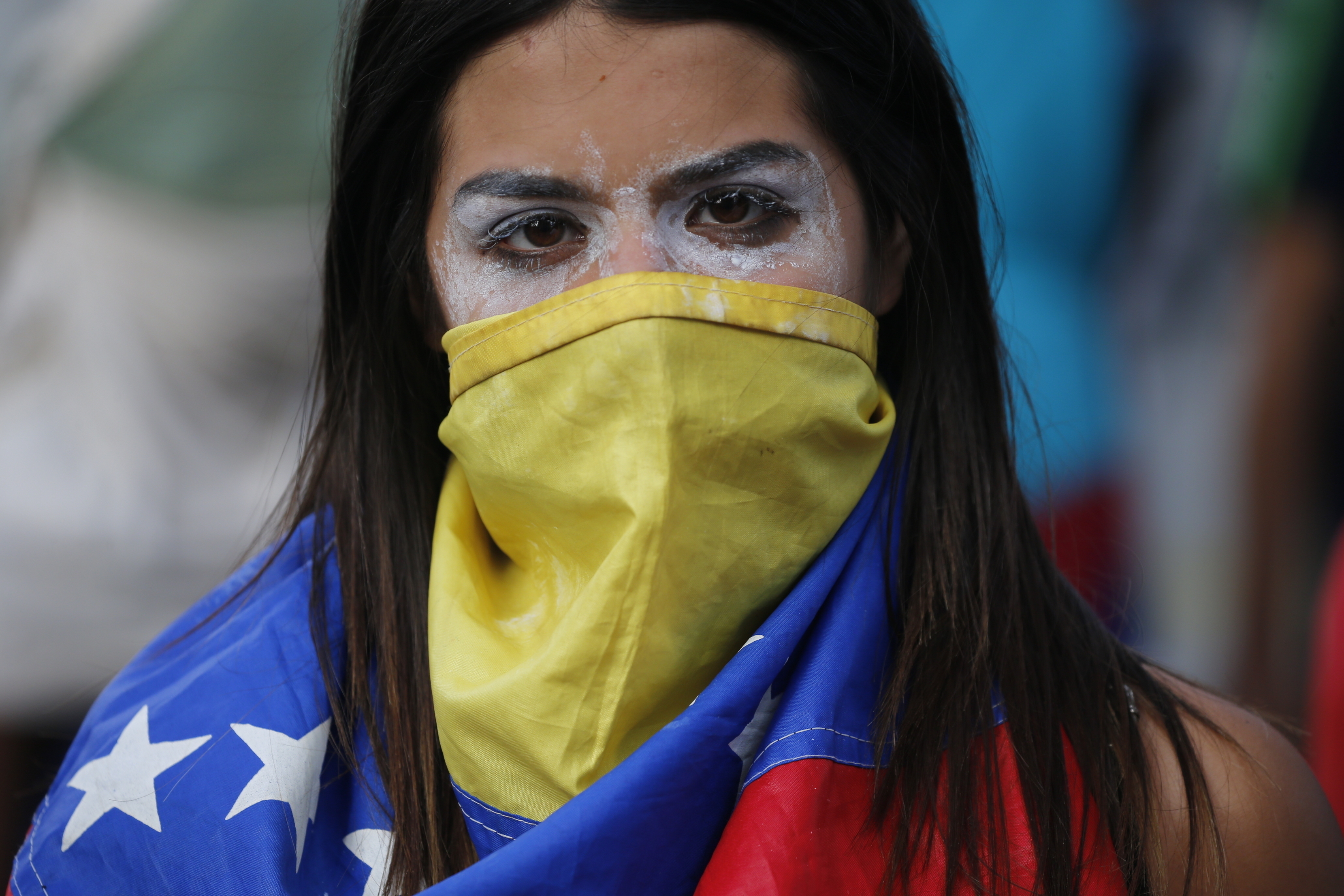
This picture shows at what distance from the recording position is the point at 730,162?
150 centimetres

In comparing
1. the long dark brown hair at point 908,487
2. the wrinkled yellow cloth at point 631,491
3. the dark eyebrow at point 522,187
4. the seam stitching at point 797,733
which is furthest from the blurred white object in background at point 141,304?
the seam stitching at point 797,733

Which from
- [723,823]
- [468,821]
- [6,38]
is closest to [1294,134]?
[723,823]

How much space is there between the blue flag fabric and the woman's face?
0.40 metres

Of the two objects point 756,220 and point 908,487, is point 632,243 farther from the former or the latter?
point 908,487

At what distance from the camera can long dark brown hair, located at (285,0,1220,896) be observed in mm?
1398

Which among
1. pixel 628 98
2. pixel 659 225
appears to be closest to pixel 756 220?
pixel 659 225

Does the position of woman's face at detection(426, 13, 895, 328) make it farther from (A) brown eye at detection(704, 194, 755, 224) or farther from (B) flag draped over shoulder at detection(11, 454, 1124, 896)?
(B) flag draped over shoulder at detection(11, 454, 1124, 896)

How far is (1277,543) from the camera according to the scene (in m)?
3.26

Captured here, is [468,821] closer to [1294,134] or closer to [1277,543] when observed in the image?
[1277,543]

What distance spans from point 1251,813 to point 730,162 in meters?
1.17

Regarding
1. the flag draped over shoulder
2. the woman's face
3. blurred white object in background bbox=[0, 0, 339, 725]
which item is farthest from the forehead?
blurred white object in background bbox=[0, 0, 339, 725]

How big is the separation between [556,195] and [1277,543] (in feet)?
8.99

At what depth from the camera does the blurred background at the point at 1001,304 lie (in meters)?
2.90

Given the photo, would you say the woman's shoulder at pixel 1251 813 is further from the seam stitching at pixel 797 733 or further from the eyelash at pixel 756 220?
the eyelash at pixel 756 220
